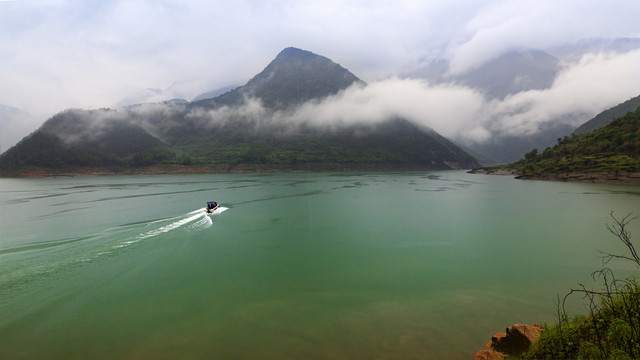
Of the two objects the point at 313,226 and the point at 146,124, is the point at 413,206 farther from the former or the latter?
the point at 146,124

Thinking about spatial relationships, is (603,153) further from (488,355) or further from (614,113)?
(614,113)

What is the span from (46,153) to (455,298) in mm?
127453

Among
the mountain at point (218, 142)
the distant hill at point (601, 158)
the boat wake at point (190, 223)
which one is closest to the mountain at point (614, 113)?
the mountain at point (218, 142)

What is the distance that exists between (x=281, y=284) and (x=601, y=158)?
67.4 meters

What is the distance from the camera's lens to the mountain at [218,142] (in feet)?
323

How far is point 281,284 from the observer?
9938 millimetres

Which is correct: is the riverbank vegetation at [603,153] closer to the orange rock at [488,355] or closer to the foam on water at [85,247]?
the orange rock at [488,355]

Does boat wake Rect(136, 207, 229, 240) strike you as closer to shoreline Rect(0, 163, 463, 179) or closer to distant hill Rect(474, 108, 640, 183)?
distant hill Rect(474, 108, 640, 183)

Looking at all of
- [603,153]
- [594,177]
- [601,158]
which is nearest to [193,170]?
[594,177]

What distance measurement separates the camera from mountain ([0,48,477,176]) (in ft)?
323

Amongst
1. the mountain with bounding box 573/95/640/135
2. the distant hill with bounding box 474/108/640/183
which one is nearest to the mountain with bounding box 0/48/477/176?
the mountain with bounding box 573/95/640/135

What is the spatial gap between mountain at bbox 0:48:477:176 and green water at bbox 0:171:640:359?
288 ft

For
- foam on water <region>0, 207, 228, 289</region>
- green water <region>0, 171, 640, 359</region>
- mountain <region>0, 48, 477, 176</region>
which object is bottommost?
green water <region>0, 171, 640, 359</region>

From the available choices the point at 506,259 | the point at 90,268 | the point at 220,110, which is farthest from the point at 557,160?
the point at 220,110
